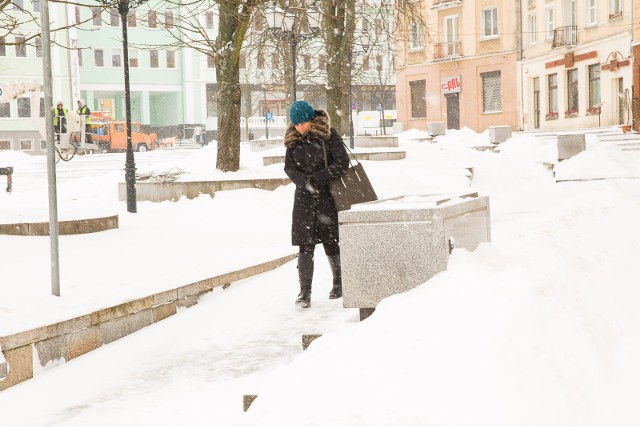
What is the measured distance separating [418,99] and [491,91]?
580cm

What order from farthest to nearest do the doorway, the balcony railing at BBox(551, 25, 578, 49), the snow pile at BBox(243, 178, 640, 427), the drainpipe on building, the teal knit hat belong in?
the doorway → the drainpipe on building → the balcony railing at BBox(551, 25, 578, 49) → the teal knit hat → the snow pile at BBox(243, 178, 640, 427)

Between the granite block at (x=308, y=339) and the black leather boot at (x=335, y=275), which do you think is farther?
the black leather boot at (x=335, y=275)

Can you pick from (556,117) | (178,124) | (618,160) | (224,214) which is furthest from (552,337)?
(178,124)

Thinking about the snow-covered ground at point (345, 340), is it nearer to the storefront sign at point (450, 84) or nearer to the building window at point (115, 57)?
the storefront sign at point (450, 84)

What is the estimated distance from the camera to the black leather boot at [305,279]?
7688 millimetres

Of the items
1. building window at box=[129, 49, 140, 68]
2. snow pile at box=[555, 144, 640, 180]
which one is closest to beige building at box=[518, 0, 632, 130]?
snow pile at box=[555, 144, 640, 180]

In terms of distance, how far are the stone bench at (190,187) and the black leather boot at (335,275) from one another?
8.34 metres

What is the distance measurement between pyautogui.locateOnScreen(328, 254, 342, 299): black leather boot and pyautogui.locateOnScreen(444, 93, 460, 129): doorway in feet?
145

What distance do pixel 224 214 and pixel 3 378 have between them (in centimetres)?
916

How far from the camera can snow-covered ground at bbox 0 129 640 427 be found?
423 centimetres

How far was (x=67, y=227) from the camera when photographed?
11148 mm

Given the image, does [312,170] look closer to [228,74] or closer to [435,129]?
[228,74]

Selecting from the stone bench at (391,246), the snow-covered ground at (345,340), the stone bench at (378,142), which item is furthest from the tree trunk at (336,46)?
the stone bench at (391,246)

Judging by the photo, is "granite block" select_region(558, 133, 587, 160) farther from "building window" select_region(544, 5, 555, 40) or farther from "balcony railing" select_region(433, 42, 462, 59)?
"balcony railing" select_region(433, 42, 462, 59)
